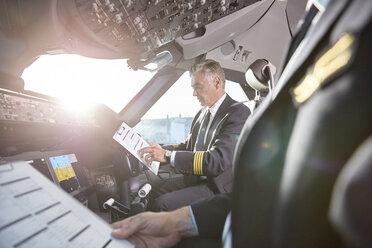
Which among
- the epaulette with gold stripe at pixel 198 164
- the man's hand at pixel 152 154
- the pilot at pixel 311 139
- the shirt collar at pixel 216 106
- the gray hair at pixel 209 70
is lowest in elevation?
the epaulette with gold stripe at pixel 198 164

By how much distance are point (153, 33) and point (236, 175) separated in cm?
125

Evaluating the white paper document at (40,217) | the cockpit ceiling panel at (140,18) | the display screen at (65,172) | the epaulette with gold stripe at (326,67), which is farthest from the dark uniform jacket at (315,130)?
the display screen at (65,172)

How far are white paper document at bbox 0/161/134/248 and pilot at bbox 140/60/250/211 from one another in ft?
3.31

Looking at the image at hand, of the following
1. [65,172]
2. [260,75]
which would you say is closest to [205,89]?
[260,75]

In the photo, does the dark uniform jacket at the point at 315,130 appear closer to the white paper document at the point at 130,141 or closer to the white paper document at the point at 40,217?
the white paper document at the point at 40,217

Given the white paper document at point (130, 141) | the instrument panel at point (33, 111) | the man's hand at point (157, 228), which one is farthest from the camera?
the white paper document at point (130, 141)

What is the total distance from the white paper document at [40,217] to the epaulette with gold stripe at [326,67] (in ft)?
1.39

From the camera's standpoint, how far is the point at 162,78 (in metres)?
2.71

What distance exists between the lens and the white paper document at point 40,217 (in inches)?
13.6

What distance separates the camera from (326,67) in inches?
7.6

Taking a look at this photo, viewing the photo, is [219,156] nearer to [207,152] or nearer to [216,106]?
[207,152]

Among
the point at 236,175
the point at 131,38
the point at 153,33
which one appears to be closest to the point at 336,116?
the point at 236,175

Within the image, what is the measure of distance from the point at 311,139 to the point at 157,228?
470mm

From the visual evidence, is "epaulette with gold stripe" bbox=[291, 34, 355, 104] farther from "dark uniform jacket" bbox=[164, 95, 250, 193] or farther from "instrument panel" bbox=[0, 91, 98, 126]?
"dark uniform jacket" bbox=[164, 95, 250, 193]
